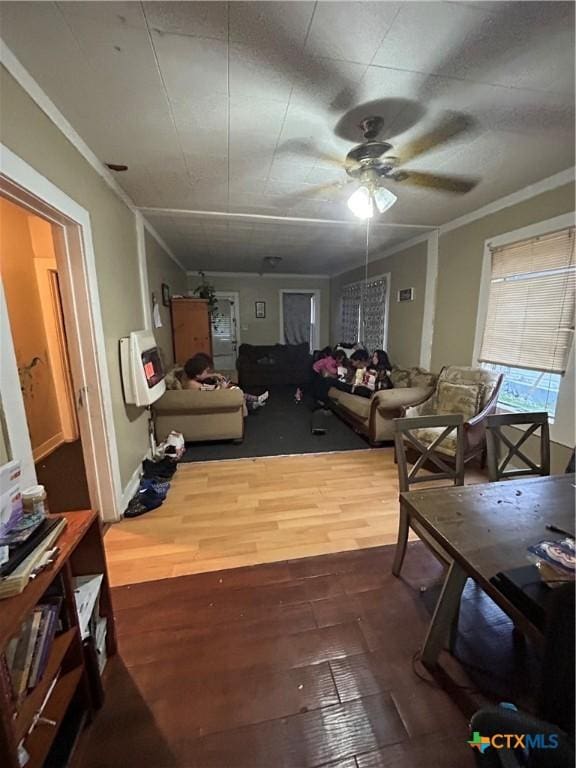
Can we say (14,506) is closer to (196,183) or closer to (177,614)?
(177,614)

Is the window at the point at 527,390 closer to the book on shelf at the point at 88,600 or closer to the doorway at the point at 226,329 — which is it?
the book on shelf at the point at 88,600

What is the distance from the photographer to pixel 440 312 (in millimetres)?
3748

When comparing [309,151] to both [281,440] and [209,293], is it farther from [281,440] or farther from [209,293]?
[209,293]

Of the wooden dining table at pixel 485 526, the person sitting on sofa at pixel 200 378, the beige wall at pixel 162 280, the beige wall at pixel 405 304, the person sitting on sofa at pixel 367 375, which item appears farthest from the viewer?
the beige wall at pixel 405 304

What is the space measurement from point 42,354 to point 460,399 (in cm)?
392

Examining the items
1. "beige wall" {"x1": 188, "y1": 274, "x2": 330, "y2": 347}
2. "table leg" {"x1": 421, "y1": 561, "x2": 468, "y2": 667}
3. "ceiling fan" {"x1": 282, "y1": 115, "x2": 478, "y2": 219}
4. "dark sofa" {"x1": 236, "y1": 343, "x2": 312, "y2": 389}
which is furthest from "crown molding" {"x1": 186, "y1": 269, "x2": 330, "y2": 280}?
"table leg" {"x1": 421, "y1": 561, "x2": 468, "y2": 667}

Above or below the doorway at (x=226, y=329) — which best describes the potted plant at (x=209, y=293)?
above

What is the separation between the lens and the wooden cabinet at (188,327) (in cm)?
474

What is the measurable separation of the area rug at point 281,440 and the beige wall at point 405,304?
1.38m

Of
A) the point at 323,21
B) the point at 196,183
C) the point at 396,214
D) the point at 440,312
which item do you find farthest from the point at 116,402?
the point at 440,312

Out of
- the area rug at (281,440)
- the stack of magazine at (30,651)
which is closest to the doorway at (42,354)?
the area rug at (281,440)

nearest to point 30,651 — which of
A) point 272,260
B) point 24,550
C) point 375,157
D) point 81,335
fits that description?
point 24,550

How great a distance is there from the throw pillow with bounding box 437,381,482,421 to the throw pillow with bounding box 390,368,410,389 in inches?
30.1

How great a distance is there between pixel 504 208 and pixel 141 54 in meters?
3.02
